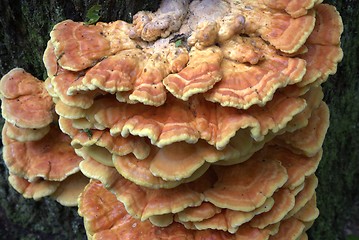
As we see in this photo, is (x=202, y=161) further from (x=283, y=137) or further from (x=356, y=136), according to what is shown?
(x=356, y=136)

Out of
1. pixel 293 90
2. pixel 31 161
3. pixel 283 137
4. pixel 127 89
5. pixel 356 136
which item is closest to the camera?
pixel 127 89

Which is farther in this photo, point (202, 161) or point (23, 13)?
point (23, 13)

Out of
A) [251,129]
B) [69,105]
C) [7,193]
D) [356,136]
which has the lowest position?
[356,136]

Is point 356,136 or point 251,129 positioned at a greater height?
point 251,129

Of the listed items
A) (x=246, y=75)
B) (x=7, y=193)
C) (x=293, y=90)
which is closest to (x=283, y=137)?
(x=293, y=90)

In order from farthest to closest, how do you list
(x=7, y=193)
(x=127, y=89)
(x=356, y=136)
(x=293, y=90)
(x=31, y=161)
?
(x=356, y=136) < (x=7, y=193) < (x=31, y=161) < (x=293, y=90) < (x=127, y=89)

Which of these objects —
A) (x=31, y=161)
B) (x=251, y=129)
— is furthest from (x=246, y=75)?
(x=31, y=161)
